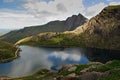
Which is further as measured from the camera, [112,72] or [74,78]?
[74,78]

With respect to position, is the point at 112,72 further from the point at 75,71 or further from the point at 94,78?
the point at 75,71

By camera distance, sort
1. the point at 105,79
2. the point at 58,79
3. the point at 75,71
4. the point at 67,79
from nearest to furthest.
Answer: the point at 105,79 → the point at 67,79 → the point at 58,79 → the point at 75,71

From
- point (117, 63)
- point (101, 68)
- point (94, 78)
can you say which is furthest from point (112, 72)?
point (117, 63)

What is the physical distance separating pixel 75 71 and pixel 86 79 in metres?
11.7

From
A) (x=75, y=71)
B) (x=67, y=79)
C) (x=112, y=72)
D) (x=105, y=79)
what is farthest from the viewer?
(x=75, y=71)

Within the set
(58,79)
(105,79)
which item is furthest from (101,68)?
(105,79)

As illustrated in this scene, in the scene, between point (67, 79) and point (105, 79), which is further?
point (67, 79)

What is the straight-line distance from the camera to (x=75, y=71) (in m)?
51.4

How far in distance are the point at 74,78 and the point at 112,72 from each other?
28.6ft

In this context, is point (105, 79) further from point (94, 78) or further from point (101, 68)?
point (101, 68)

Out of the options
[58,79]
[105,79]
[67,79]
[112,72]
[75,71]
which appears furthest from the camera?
[75,71]

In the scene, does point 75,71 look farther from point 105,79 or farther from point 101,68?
point 105,79

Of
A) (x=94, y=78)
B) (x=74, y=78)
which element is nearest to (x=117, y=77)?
(x=94, y=78)

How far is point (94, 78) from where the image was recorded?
39625mm
